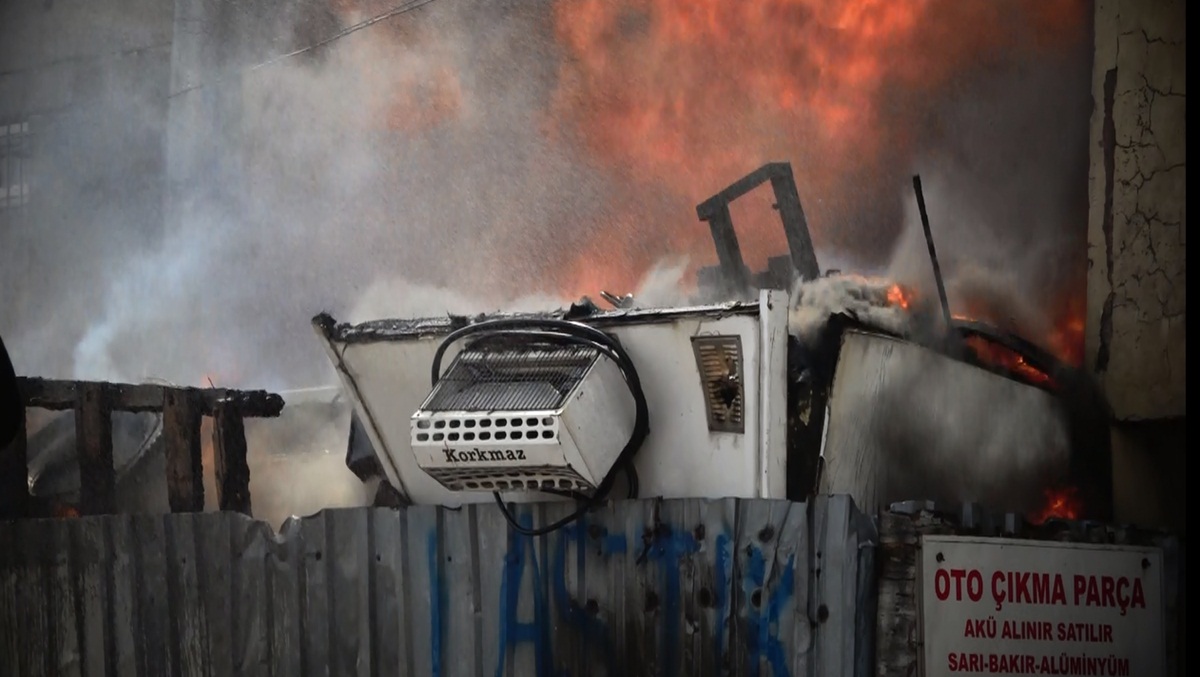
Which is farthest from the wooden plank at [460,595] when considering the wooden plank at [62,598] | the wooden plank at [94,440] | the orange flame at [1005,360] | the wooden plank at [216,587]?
the orange flame at [1005,360]

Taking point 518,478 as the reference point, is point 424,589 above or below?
below

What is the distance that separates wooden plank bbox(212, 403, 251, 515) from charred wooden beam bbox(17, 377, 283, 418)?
0.04 meters

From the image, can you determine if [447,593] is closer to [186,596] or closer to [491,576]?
[491,576]

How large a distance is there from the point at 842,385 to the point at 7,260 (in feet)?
19.8

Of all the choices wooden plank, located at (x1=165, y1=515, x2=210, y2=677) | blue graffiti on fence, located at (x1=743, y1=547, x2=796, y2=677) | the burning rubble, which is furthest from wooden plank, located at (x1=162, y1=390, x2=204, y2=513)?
blue graffiti on fence, located at (x1=743, y1=547, x2=796, y2=677)

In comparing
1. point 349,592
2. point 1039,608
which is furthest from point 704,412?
point 349,592

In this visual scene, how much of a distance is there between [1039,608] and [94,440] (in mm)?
4346

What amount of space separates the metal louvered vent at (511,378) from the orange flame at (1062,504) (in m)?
2.80

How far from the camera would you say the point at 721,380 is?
468cm

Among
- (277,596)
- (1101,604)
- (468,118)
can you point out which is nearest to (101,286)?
(468,118)

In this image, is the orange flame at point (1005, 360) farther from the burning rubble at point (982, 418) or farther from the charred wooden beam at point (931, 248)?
the charred wooden beam at point (931, 248)

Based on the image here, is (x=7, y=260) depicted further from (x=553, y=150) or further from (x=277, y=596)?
(x=277, y=596)

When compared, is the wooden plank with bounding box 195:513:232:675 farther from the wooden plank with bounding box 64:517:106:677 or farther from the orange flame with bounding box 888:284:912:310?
the orange flame with bounding box 888:284:912:310

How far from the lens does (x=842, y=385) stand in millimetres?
5129
